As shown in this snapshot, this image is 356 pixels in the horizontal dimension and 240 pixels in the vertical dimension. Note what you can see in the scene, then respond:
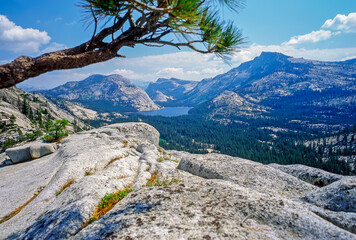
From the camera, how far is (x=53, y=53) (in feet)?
16.2

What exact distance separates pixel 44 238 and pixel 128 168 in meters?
7.79

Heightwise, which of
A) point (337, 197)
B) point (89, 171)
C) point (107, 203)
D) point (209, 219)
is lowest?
point (337, 197)

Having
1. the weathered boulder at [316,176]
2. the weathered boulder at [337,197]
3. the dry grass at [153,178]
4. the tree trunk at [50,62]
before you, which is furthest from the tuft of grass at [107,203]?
the weathered boulder at [316,176]

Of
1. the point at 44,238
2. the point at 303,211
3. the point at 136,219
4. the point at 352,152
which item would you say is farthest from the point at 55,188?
the point at 352,152

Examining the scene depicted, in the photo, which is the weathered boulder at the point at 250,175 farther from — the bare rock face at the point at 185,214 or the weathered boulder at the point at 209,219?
the weathered boulder at the point at 209,219

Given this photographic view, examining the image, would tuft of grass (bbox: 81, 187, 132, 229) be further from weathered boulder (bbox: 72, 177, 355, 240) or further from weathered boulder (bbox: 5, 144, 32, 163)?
weathered boulder (bbox: 5, 144, 32, 163)

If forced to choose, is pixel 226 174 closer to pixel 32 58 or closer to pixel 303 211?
pixel 303 211

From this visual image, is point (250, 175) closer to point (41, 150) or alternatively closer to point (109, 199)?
point (109, 199)

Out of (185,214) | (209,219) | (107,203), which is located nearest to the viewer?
(209,219)

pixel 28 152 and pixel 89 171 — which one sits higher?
pixel 28 152

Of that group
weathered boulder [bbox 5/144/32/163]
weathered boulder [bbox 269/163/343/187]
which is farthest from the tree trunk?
weathered boulder [bbox 5/144/32/163]

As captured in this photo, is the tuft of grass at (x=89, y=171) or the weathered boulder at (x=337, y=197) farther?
the tuft of grass at (x=89, y=171)

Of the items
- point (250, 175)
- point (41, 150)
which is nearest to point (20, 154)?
point (41, 150)

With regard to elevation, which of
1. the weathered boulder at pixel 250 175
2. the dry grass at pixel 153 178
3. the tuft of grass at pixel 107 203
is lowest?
the weathered boulder at pixel 250 175
